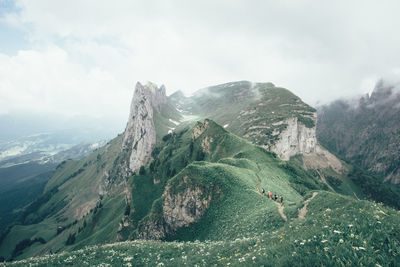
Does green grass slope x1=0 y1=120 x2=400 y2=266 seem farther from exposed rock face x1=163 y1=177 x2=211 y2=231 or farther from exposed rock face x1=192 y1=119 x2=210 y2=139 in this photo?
exposed rock face x1=163 y1=177 x2=211 y2=231

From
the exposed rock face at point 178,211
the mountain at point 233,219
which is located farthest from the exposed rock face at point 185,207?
the mountain at point 233,219

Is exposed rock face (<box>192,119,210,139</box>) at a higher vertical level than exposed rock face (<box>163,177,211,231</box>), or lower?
higher

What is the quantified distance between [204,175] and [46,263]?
110 feet

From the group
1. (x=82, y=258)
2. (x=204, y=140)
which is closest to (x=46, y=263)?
(x=82, y=258)

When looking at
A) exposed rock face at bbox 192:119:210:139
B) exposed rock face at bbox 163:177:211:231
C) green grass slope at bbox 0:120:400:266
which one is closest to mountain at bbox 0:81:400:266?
green grass slope at bbox 0:120:400:266

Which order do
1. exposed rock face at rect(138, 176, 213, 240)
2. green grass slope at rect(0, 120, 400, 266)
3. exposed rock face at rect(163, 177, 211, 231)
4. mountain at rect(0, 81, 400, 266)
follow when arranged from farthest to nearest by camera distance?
exposed rock face at rect(138, 176, 213, 240) → exposed rock face at rect(163, 177, 211, 231) → mountain at rect(0, 81, 400, 266) → green grass slope at rect(0, 120, 400, 266)

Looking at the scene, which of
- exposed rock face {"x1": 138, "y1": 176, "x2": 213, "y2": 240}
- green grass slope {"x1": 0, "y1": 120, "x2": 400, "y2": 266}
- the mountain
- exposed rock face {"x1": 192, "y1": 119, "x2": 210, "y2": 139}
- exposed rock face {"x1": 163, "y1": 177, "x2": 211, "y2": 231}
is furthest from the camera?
exposed rock face {"x1": 192, "y1": 119, "x2": 210, "y2": 139}

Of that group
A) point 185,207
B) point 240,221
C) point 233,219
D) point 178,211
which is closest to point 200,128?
point 178,211

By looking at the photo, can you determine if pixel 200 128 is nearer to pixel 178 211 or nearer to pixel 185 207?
pixel 178 211

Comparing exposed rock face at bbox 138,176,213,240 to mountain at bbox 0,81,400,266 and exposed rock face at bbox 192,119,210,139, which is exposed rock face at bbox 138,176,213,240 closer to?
mountain at bbox 0,81,400,266

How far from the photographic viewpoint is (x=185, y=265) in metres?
15.1

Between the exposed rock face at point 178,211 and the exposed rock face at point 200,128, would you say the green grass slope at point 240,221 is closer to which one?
the exposed rock face at point 200,128

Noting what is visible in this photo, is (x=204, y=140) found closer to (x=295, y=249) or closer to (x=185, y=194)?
(x=185, y=194)

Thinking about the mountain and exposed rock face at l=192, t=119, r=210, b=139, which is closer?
the mountain
